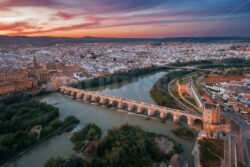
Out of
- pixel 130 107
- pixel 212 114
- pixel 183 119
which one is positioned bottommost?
pixel 183 119

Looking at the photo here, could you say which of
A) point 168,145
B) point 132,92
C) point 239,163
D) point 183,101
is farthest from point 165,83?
point 239,163

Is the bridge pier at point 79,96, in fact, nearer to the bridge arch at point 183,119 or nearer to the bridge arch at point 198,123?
the bridge arch at point 183,119

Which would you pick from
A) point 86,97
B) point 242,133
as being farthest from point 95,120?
point 242,133

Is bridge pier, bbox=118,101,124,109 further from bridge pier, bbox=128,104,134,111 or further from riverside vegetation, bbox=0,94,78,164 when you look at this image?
riverside vegetation, bbox=0,94,78,164

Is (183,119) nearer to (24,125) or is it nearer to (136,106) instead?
(136,106)

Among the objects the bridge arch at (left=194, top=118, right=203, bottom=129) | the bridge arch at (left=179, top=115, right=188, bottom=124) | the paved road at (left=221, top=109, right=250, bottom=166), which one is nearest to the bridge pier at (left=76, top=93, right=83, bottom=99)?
the bridge arch at (left=179, top=115, right=188, bottom=124)

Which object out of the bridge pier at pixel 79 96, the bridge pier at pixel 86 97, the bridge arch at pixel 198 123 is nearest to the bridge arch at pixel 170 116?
the bridge arch at pixel 198 123

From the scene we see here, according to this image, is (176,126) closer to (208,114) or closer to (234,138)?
(208,114)
